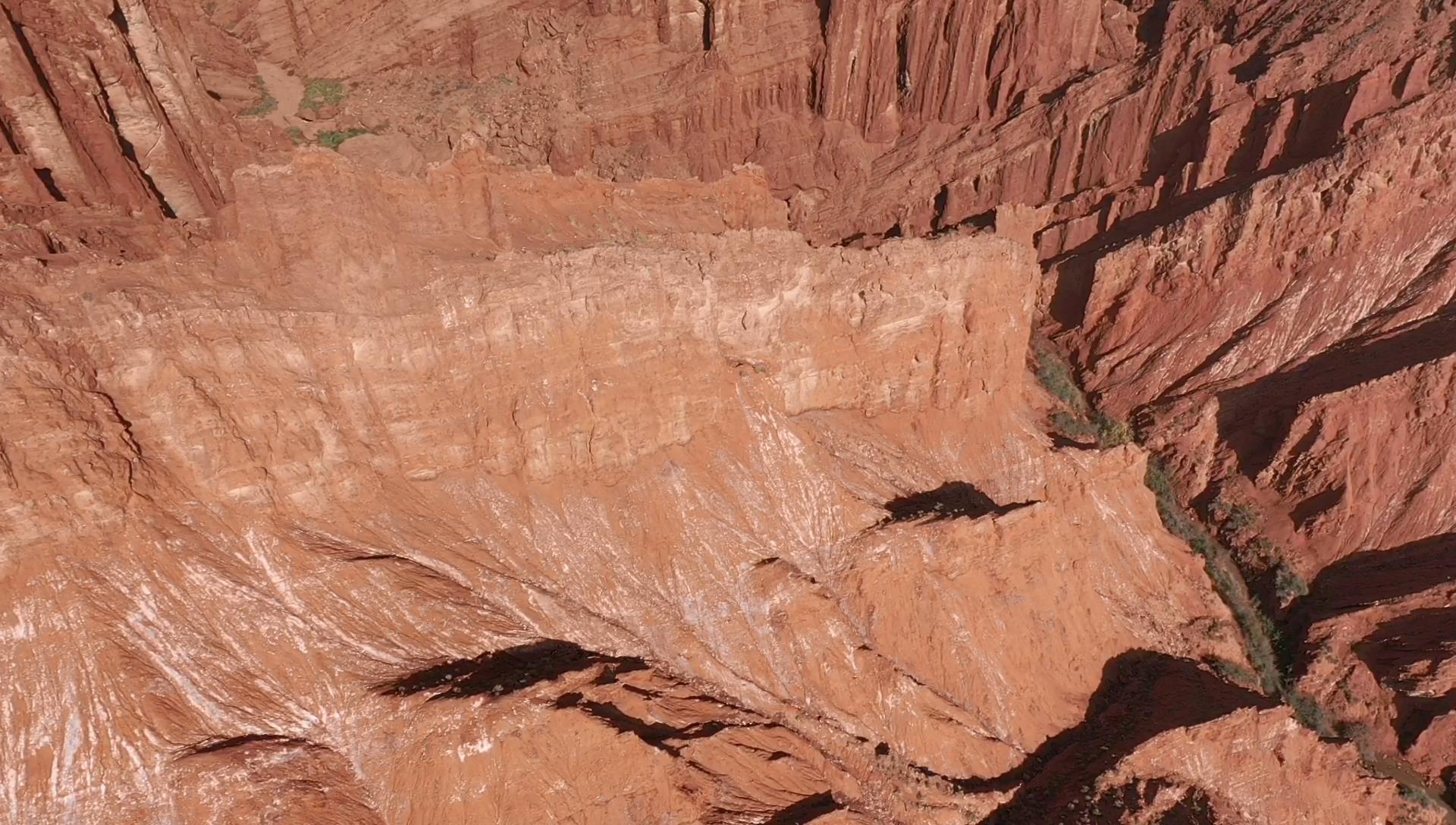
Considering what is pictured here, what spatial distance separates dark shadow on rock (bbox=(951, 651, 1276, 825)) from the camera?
76.0 feet

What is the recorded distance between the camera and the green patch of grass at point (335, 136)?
1829 inches

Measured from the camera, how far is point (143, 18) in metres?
32.4

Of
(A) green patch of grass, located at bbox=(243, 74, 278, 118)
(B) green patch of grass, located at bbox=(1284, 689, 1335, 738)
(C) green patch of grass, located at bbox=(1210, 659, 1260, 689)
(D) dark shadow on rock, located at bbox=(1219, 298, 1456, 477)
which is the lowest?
(B) green patch of grass, located at bbox=(1284, 689, 1335, 738)

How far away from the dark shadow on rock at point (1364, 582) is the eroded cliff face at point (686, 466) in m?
0.19

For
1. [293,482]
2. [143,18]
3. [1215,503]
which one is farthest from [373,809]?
[1215,503]

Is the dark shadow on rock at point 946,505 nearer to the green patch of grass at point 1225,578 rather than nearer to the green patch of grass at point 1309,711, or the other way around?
the green patch of grass at point 1225,578

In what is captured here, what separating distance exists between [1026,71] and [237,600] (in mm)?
54411

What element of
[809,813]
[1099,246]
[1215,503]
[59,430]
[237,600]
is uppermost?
[1099,246]

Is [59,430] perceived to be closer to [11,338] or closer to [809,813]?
[11,338]

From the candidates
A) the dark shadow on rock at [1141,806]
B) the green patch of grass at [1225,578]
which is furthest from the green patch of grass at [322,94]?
the dark shadow on rock at [1141,806]

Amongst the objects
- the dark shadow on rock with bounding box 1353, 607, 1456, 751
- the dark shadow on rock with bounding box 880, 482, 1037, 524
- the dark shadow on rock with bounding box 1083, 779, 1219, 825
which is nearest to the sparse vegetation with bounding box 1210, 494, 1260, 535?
the dark shadow on rock with bounding box 1353, 607, 1456, 751

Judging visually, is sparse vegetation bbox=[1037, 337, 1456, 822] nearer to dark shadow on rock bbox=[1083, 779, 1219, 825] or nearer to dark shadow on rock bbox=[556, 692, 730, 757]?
dark shadow on rock bbox=[1083, 779, 1219, 825]

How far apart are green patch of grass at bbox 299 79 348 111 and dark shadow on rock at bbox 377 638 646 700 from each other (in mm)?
40741

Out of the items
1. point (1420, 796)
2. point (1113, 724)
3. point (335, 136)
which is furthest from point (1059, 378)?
point (335, 136)
